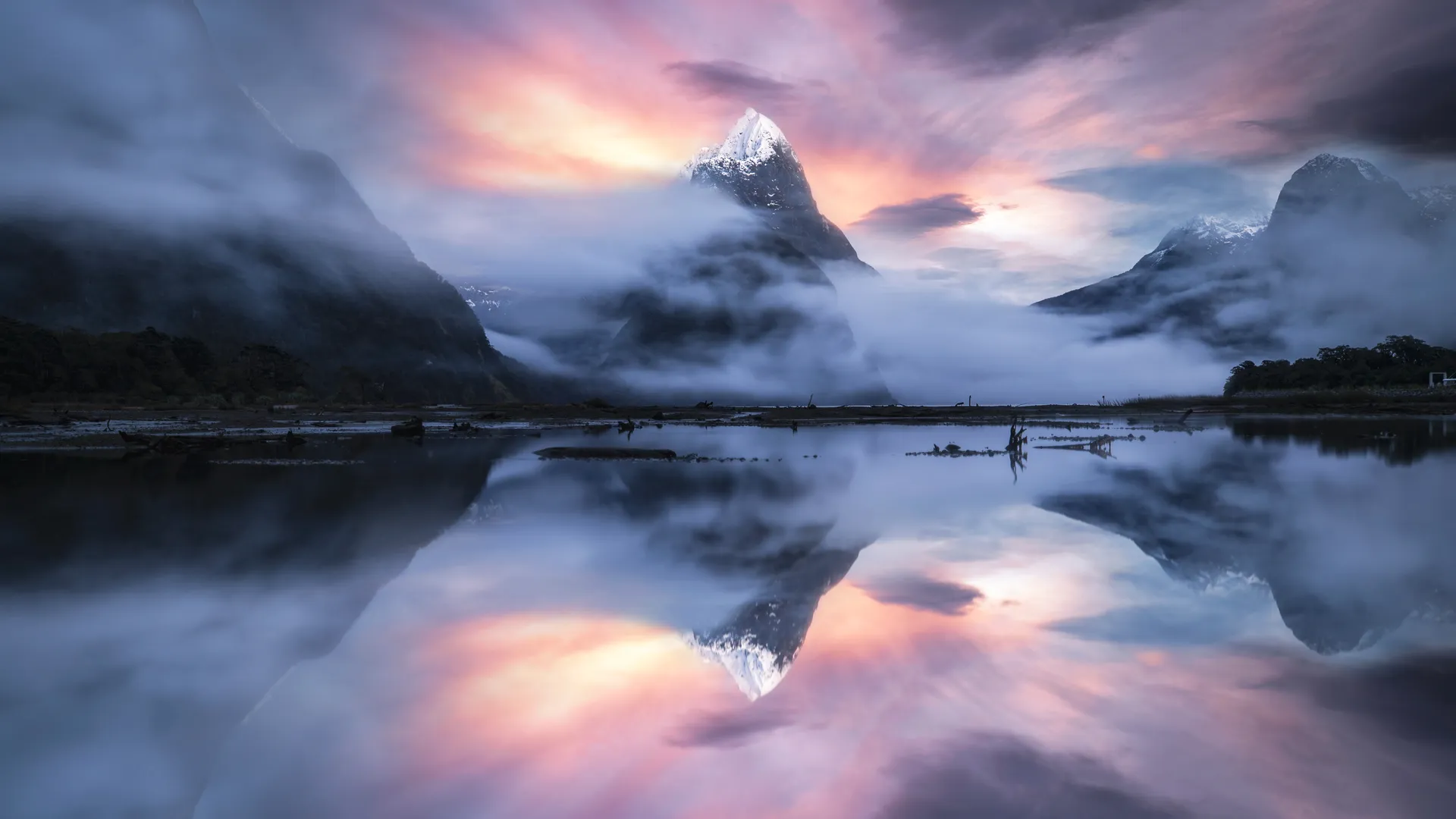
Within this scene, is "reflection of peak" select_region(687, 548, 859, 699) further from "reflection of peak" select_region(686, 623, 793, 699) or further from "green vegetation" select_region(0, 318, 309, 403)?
"green vegetation" select_region(0, 318, 309, 403)

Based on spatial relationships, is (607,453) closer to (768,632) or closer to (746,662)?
(768,632)

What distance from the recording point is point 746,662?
10.8 metres

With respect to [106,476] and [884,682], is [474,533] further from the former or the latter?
[106,476]

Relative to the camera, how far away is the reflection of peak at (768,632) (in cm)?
1050

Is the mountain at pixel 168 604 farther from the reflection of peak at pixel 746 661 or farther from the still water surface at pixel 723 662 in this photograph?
the reflection of peak at pixel 746 661

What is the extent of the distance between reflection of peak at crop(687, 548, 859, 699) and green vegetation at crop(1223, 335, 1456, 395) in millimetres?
206682

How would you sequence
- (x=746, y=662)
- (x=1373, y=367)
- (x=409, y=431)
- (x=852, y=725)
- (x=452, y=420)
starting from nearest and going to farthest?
(x=852, y=725) < (x=746, y=662) < (x=409, y=431) < (x=452, y=420) < (x=1373, y=367)

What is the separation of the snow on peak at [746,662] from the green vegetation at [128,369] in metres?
126

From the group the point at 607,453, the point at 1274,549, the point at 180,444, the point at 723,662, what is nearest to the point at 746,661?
the point at 723,662

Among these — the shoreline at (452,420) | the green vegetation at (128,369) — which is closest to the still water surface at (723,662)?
the shoreline at (452,420)

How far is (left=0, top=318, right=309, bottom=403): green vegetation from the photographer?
10850cm

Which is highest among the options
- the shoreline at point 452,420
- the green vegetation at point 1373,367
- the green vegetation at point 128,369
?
the green vegetation at point 1373,367

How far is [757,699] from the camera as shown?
954cm

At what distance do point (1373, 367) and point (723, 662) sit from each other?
228771 mm
